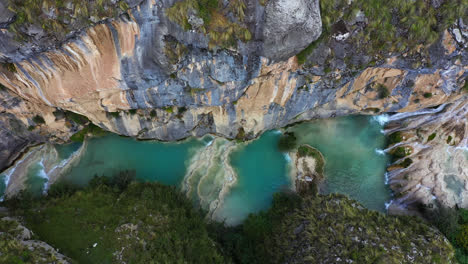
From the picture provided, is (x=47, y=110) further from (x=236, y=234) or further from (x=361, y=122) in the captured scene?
(x=361, y=122)

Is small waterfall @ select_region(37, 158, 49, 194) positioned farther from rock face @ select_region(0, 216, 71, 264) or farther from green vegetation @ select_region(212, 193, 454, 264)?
green vegetation @ select_region(212, 193, 454, 264)

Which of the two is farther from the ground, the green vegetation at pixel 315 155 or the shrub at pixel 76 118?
the shrub at pixel 76 118

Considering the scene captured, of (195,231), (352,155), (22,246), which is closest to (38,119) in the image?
(22,246)

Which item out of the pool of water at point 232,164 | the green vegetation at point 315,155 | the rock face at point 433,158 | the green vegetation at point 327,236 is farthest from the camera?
the green vegetation at point 315,155

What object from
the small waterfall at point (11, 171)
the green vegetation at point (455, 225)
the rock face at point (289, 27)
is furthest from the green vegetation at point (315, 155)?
the small waterfall at point (11, 171)

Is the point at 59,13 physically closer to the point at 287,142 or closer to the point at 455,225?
the point at 287,142

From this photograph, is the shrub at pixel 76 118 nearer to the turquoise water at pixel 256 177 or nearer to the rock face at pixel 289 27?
the turquoise water at pixel 256 177
